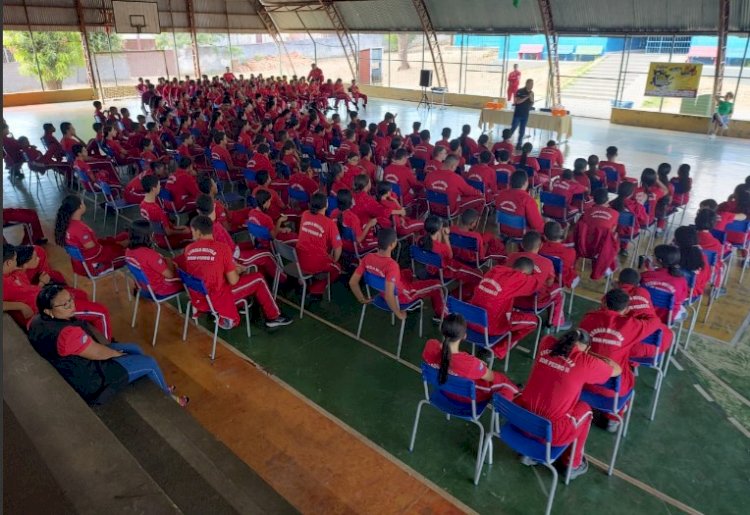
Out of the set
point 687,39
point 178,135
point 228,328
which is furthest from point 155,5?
point 228,328

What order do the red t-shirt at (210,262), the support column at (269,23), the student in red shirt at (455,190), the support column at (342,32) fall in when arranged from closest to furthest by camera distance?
1. the red t-shirt at (210,262)
2. the student in red shirt at (455,190)
3. the support column at (342,32)
4. the support column at (269,23)

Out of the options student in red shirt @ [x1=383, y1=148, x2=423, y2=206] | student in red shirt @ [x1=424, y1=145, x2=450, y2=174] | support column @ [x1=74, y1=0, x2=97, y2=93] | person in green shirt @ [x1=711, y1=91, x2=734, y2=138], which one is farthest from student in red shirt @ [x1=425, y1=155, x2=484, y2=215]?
support column @ [x1=74, y1=0, x2=97, y2=93]

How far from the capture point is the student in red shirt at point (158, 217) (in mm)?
6049

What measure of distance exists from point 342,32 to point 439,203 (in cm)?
1893

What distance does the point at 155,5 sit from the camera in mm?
21109

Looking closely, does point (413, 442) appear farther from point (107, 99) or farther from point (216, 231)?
point (107, 99)

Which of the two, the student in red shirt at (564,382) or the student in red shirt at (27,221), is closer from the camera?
the student in red shirt at (564,382)

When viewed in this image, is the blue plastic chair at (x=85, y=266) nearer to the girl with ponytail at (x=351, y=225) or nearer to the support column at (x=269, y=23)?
the girl with ponytail at (x=351, y=225)

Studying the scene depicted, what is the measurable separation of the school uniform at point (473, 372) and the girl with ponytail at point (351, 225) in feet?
8.05

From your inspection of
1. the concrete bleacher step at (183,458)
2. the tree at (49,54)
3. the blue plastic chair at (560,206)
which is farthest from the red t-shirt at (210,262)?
the tree at (49,54)

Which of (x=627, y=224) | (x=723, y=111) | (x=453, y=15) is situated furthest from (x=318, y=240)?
(x=453, y=15)

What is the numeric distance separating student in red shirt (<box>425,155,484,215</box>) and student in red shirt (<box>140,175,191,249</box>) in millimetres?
3208

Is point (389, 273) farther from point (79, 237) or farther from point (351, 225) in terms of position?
point (79, 237)

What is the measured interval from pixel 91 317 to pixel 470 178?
502 cm
